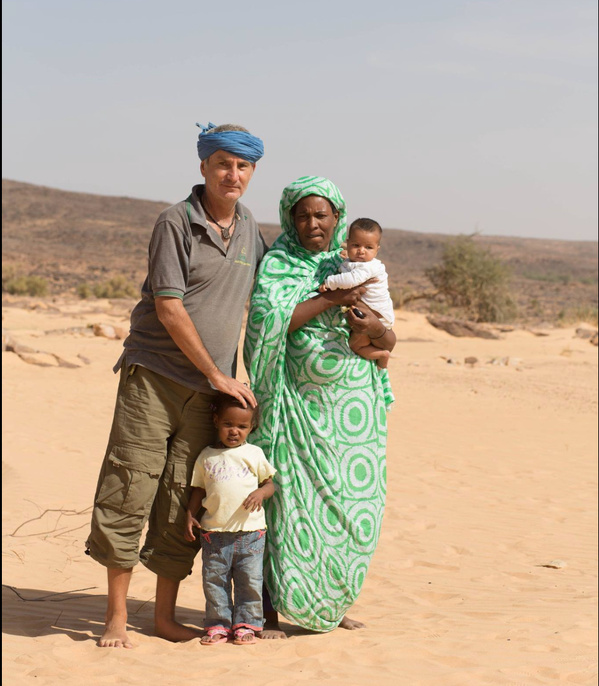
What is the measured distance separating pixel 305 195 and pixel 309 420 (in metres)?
1.03

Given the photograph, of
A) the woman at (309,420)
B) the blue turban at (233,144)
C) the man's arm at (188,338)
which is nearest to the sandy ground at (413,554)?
the woman at (309,420)

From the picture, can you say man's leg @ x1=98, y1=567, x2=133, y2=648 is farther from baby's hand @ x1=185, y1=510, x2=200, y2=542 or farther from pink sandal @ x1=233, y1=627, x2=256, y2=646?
pink sandal @ x1=233, y1=627, x2=256, y2=646

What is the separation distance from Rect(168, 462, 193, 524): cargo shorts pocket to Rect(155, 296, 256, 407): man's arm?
42 cm

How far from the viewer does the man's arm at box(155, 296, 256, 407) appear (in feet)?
11.9

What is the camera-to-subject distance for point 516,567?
21.2 ft

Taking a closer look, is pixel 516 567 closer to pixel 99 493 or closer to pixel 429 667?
pixel 429 667

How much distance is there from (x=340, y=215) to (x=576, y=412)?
411 inches

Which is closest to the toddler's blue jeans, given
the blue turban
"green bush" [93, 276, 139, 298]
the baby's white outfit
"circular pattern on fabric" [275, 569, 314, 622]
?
"circular pattern on fabric" [275, 569, 314, 622]

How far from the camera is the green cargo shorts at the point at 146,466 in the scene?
379cm

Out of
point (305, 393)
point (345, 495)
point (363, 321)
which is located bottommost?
point (345, 495)

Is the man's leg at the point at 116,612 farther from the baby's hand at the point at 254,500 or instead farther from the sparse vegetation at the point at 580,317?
the sparse vegetation at the point at 580,317

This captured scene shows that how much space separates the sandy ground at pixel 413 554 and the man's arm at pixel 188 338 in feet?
3.98

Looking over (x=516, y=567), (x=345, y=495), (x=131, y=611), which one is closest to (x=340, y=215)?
(x=345, y=495)

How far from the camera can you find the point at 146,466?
379 centimetres
